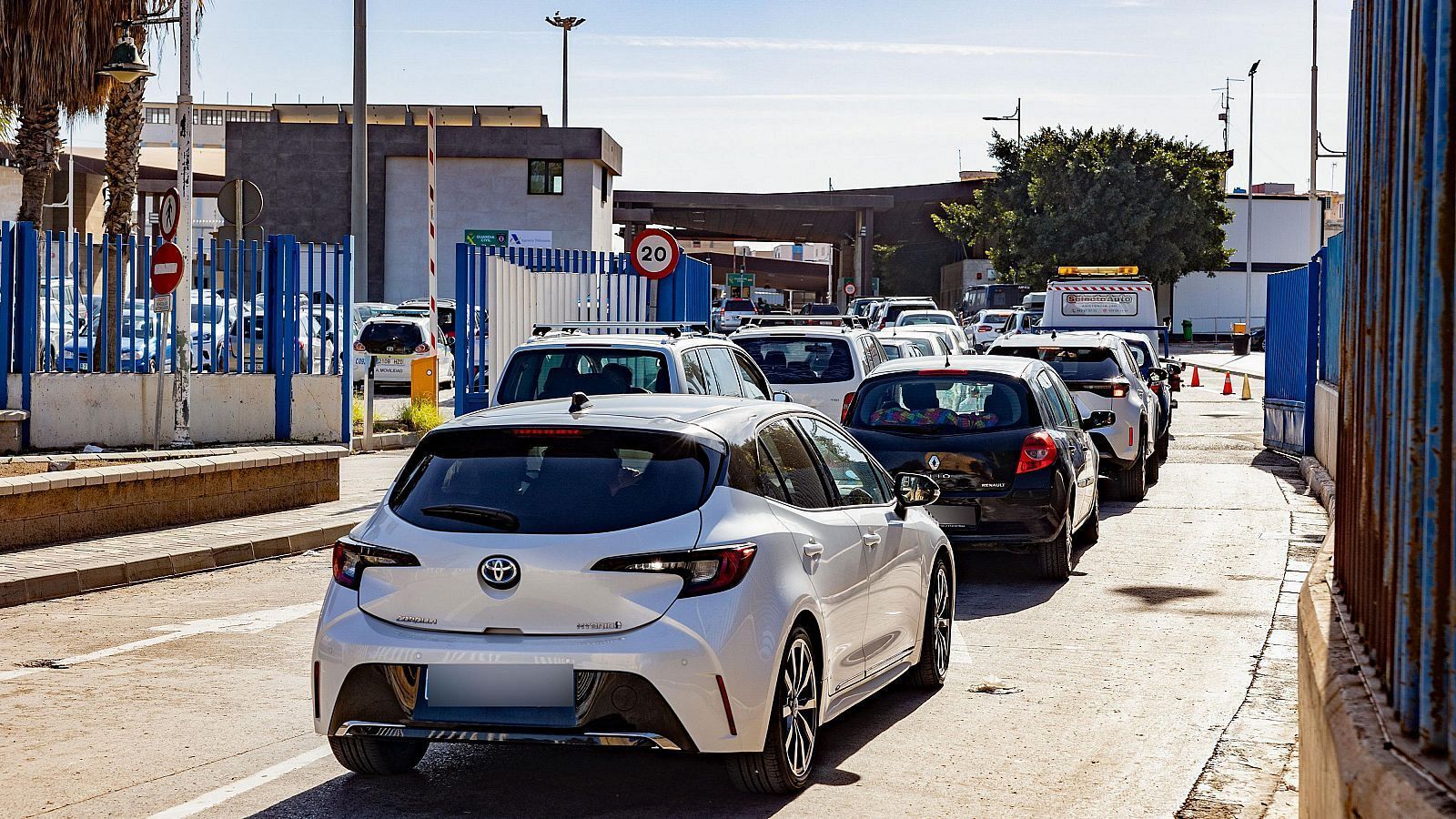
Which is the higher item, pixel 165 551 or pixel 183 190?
pixel 183 190

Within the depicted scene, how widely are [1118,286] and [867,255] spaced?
156 ft

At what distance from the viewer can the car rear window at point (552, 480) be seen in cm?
578

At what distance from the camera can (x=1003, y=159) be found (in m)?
78.2

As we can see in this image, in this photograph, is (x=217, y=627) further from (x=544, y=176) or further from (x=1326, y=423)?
(x=544, y=176)

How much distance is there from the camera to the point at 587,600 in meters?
5.57

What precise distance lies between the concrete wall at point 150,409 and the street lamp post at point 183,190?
26 cm

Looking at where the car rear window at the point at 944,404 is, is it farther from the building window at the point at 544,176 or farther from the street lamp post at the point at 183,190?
the building window at the point at 544,176

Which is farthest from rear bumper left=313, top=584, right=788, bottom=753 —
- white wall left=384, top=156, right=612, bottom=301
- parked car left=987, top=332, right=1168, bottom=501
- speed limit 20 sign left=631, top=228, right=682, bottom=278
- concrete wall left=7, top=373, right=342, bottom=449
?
white wall left=384, top=156, right=612, bottom=301

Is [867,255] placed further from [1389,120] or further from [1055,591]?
→ [1389,120]

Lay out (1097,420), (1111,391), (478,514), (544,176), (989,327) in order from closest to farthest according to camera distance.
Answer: (478,514)
(1097,420)
(1111,391)
(989,327)
(544,176)

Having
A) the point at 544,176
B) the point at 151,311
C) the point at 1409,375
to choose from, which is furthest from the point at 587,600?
the point at 544,176

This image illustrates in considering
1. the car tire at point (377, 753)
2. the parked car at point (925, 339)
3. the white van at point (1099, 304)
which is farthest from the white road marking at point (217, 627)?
the white van at point (1099, 304)

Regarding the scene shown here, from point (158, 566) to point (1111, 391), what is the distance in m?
9.75

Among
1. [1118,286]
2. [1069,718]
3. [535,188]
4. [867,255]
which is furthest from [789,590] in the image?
[867,255]
